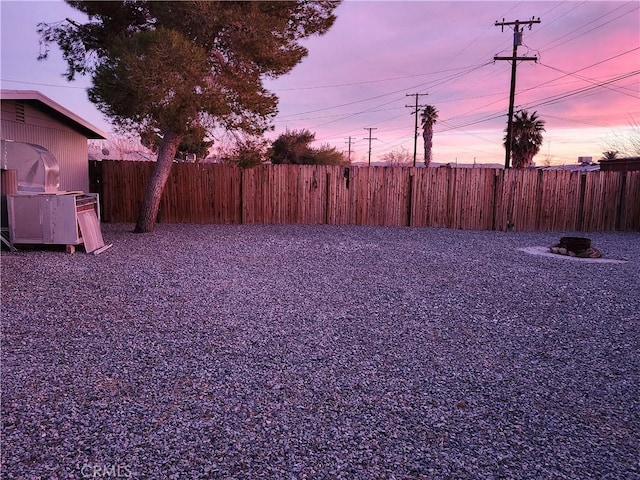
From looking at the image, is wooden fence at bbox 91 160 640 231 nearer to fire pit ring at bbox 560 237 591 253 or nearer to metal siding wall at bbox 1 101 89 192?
metal siding wall at bbox 1 101 89 192

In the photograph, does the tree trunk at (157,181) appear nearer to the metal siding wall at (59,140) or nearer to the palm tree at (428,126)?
the metal siding wall at (59,140)

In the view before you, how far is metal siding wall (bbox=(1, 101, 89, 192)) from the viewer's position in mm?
10976

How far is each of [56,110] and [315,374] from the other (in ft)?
37.9

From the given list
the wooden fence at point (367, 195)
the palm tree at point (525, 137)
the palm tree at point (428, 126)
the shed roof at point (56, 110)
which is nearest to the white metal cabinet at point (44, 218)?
the shed roof at point (56, 110)

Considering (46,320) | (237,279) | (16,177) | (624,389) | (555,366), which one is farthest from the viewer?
(16,177)

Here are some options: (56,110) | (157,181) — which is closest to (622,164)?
(157,181)

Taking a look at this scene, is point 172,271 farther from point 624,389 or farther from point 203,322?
point 624,389

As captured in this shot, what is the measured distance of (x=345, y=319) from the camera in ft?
18.1

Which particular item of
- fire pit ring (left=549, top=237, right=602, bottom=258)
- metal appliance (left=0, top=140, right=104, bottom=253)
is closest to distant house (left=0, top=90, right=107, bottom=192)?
metal appliance (left=0, top=140, right=104, bottom=253)

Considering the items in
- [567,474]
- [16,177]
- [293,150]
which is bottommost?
[567,474]

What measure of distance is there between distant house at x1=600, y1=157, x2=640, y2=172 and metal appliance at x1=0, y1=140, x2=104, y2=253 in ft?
71.3

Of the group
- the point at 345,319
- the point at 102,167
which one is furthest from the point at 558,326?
the point at 102,167

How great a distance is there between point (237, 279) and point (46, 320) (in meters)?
2.89

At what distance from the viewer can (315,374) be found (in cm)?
392
